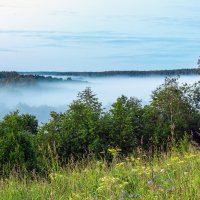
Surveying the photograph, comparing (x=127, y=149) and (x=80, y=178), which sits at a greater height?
(x=80, y=178)

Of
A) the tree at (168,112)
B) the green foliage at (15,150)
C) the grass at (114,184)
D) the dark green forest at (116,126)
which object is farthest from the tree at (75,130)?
the grass at (114,184)

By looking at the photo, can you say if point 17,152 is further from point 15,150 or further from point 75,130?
point 75,130

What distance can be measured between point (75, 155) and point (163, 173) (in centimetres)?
1999

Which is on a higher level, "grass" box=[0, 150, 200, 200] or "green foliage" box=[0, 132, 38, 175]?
"grass" box=[0, 150, 200, 200]

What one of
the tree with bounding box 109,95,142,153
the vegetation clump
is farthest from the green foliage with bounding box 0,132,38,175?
the tree with bounding box 109,95,142,153

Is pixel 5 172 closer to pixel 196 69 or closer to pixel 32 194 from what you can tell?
pixel 32 194

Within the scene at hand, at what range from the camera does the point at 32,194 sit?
896 centimetres

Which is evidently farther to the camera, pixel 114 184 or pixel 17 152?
pixel 17 152

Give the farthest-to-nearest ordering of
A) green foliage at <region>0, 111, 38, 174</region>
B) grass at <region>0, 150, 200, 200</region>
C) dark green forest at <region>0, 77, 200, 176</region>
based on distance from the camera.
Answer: dark green forest at <region>0, 77, 200, 176</region> → green foliage at <region>0, 111, 38, 174</region> → grass at <region>0, 150, 200, 200</region>

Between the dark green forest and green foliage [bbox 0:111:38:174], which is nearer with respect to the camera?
green foliage [bbox 0:111:38:174]

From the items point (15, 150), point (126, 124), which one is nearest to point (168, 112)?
point (126, 124)

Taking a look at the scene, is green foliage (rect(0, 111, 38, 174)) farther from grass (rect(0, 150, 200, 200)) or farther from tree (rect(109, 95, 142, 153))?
tree (rect(109, 95, 142, 153))

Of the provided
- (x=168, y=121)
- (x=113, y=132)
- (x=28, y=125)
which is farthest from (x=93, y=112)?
(x=28, y=125)

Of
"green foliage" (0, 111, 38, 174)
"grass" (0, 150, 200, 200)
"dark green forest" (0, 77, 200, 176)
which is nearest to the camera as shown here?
"grass" (0, 150, 200, 200)
